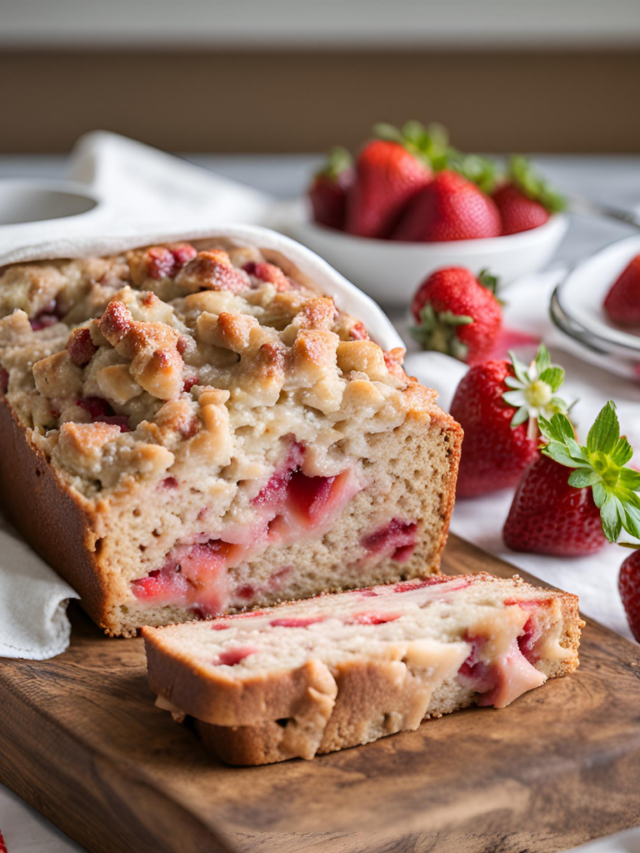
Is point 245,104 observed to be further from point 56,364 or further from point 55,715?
point 55,715

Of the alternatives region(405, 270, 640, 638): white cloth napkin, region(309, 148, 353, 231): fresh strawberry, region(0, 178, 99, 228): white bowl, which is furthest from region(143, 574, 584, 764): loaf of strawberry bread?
region(309, 148, 353, 231): fresh strawberry

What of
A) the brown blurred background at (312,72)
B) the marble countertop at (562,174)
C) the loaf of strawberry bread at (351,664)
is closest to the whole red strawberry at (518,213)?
the marble countertop at (562,174)

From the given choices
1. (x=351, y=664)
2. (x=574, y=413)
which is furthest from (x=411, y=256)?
(x=351, y=664)

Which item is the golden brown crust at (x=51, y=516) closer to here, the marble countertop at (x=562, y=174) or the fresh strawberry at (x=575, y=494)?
the fresh strawberry at (x=575, y=494)

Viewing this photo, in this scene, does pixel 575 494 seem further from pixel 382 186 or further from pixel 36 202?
pixel 36 202

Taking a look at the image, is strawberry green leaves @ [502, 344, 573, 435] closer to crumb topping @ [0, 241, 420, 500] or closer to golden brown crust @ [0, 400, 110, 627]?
crumb topping @ [0, 241, 420, 500]

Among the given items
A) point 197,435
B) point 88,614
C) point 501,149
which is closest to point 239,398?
point 197,435
